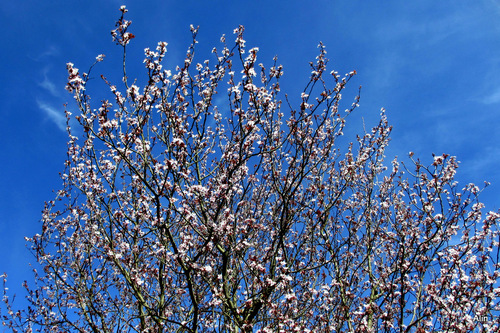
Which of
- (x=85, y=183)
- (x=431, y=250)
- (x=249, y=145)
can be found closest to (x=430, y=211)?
(x=431, y=250)

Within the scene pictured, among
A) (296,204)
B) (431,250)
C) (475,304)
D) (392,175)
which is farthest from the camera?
(392,175)

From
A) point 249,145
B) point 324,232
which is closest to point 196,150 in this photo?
point 249,145

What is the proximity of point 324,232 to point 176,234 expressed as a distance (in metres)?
3.69

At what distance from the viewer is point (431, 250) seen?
8.02 m

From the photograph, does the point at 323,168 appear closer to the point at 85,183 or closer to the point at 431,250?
the point at 431,250

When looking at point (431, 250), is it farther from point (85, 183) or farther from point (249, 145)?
point (85, 183)

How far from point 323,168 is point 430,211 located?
2.63 m

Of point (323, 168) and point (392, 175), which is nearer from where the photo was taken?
point (323, 168)

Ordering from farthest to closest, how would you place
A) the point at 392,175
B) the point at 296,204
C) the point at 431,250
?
the point at 392,175
the point at 296,204
the point at 431,250

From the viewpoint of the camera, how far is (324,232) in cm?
912

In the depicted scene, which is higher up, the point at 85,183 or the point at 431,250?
the point at 85,183

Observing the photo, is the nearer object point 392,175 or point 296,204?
point 296,204

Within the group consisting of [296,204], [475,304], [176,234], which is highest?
[296,204]

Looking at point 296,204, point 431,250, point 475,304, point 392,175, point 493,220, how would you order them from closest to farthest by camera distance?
point 475,304, point 493,220, point 431,250, point 296,204, point 392,175
